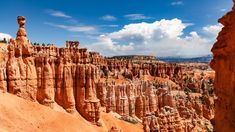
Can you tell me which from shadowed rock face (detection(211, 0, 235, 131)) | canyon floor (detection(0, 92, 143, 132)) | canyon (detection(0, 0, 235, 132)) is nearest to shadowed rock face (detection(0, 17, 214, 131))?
canyon (detection(0, 0, 235, 132))

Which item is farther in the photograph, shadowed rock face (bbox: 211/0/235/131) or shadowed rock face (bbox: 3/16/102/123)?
shadowed rock face (bbox: 3/16/102/123)

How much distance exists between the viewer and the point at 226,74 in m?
12.4

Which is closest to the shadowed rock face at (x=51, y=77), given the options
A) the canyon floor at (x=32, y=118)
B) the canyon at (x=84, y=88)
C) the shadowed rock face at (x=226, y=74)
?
the canyon at (x=84, y=88)

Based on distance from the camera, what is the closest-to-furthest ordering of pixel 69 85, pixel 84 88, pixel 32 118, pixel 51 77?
1. pixel 32 118
2. pixel 51 77
3. pixel 69 85
4. pixel 84 88

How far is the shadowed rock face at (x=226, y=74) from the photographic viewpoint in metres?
11.6

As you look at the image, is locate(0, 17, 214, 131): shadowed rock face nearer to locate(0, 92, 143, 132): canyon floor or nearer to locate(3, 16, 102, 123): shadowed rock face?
locate(3, 16, 102, 123): shadowed rock face

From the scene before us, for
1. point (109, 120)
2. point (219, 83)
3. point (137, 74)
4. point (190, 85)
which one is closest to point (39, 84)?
point (109, 120)

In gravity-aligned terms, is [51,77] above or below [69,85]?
above

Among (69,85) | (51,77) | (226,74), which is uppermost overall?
(226,74)

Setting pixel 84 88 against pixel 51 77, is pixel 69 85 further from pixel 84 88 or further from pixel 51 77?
pixel 51 77

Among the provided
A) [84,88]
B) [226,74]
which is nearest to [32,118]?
[84,88]

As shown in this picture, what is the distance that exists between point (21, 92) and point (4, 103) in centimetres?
456

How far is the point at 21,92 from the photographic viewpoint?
1391 inches

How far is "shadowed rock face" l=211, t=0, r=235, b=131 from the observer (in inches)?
458
